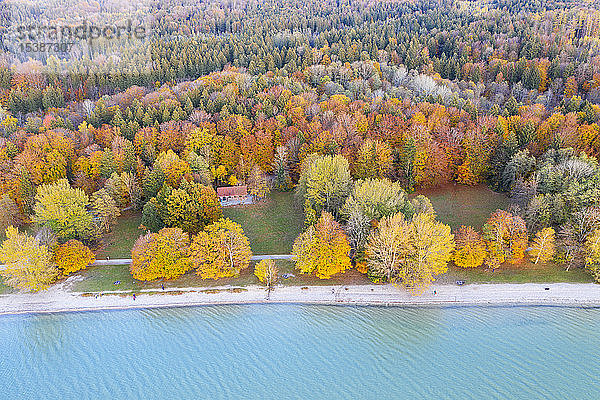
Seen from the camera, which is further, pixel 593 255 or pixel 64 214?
pixel 64 214

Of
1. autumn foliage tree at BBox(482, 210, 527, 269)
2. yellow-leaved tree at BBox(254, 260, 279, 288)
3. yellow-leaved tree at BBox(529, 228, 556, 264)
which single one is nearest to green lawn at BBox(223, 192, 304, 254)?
yellow-leaved tree at BBox(254, 260, 279, 288)

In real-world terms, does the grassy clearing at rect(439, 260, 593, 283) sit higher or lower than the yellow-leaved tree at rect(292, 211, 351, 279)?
lower

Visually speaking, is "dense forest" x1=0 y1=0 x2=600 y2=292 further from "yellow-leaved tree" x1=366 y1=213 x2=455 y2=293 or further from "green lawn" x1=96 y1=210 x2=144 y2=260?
"green lawn" x1=96 y1=210 x2=144 y2=260

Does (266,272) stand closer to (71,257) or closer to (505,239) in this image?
(71,257)

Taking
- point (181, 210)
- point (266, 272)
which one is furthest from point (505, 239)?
Answer: point (181, 210)

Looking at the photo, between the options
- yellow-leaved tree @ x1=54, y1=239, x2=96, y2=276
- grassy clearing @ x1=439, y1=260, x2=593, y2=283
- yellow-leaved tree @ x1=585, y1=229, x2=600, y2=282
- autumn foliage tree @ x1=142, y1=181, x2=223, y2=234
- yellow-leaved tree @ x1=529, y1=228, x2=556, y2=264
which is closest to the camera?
yellow-leaved tree @ x1=585, y1=229, x2=600, y2=282

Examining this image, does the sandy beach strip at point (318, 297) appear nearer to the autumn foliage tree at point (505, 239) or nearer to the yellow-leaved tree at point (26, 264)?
the yellow-leaved tree at point (26, 264)

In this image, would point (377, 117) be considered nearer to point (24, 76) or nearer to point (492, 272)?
point (492, 272)

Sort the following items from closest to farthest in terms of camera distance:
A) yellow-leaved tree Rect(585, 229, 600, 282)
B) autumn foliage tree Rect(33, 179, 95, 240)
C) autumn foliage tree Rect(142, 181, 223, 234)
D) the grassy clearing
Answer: yellow-leaved tree Rect(585, 229, 600, 282), the grassy clearing, autumn foliage tree Rect(33, 179, 95, 240), autumn foliage tree Rect(142, 181, 223, 234)
